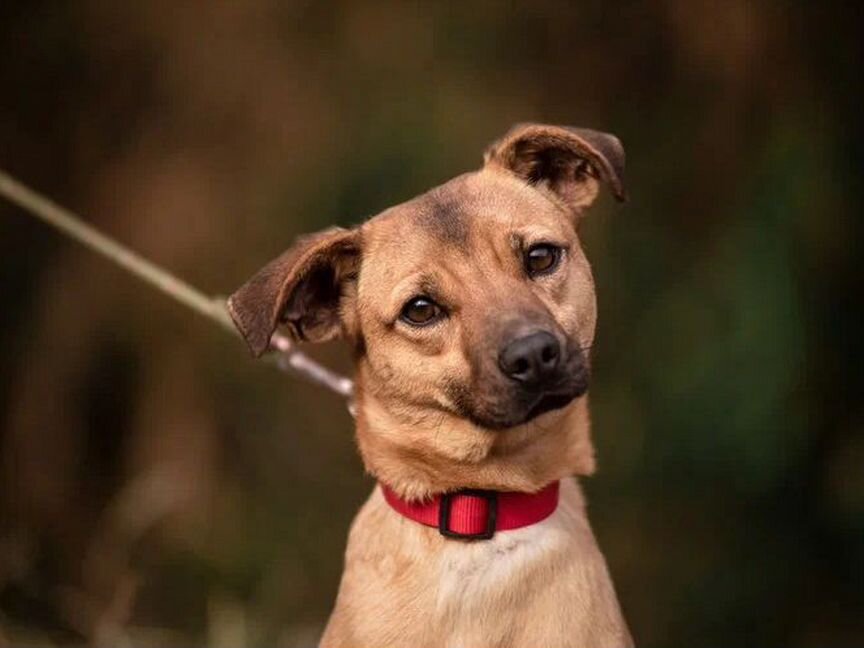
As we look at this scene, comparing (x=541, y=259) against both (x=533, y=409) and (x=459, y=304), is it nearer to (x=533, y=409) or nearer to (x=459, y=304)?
(x=459, y=304)

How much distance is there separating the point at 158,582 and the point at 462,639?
17.6 feet

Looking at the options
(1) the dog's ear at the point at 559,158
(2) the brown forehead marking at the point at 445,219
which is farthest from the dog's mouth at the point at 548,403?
(1) the dog's ear at the point at 559,158

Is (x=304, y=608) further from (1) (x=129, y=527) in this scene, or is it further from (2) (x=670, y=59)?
(2) (x=670, y=59)

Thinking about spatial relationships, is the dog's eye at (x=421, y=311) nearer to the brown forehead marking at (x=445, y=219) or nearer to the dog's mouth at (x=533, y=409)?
the brown forehead marking at (x=445, y=219)

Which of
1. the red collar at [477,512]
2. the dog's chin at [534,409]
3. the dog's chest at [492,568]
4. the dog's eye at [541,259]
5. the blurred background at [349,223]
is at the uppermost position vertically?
the dog's eye at [541,259]

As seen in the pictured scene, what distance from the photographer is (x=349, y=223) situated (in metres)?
8.81

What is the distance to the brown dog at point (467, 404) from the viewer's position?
159 inches

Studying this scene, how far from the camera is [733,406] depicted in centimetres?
824

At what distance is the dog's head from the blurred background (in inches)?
155

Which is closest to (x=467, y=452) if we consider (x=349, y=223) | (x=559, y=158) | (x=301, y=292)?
(x=301, y=292)

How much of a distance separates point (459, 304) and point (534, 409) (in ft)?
1.35

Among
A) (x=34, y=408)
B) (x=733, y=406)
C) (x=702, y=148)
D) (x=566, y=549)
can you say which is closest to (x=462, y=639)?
(x=566, y=549)

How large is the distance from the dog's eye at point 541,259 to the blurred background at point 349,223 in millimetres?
4140

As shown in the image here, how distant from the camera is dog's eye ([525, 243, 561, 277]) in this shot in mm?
4312
